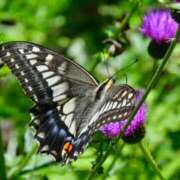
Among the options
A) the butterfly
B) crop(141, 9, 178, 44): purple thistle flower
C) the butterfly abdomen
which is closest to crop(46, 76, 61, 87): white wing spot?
the butterfly

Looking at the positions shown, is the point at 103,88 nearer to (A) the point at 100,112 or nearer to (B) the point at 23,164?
(A) the point at 100,112

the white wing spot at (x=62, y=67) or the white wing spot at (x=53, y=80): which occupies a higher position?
the white wing spot at (x=62, y=67)

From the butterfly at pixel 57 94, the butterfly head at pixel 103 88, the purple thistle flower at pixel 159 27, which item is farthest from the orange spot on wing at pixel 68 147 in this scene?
the purple thistle flower at pixel 159 27

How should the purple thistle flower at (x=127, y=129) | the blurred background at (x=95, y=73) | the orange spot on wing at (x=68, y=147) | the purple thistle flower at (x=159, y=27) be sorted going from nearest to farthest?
the orange spot on wing at (x=68, y=147) → the purple thistle flower at (x=127, y=129) → the blurred background at (x=95, y=73) → the purple thistle flower at (x=159, y=27)

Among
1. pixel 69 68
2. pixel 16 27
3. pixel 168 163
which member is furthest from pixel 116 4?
pixel 69 68

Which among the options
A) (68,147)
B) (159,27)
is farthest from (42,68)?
(159,27)

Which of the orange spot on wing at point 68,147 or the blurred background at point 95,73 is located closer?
the orange spot on wing at point 68,147

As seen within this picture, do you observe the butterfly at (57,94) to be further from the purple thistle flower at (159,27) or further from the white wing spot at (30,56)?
the purple thistle flower at (159,27)

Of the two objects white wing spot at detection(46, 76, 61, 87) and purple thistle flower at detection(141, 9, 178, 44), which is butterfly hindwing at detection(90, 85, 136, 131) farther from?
purple thistle flower at detection(141, 9, 178, 44)
